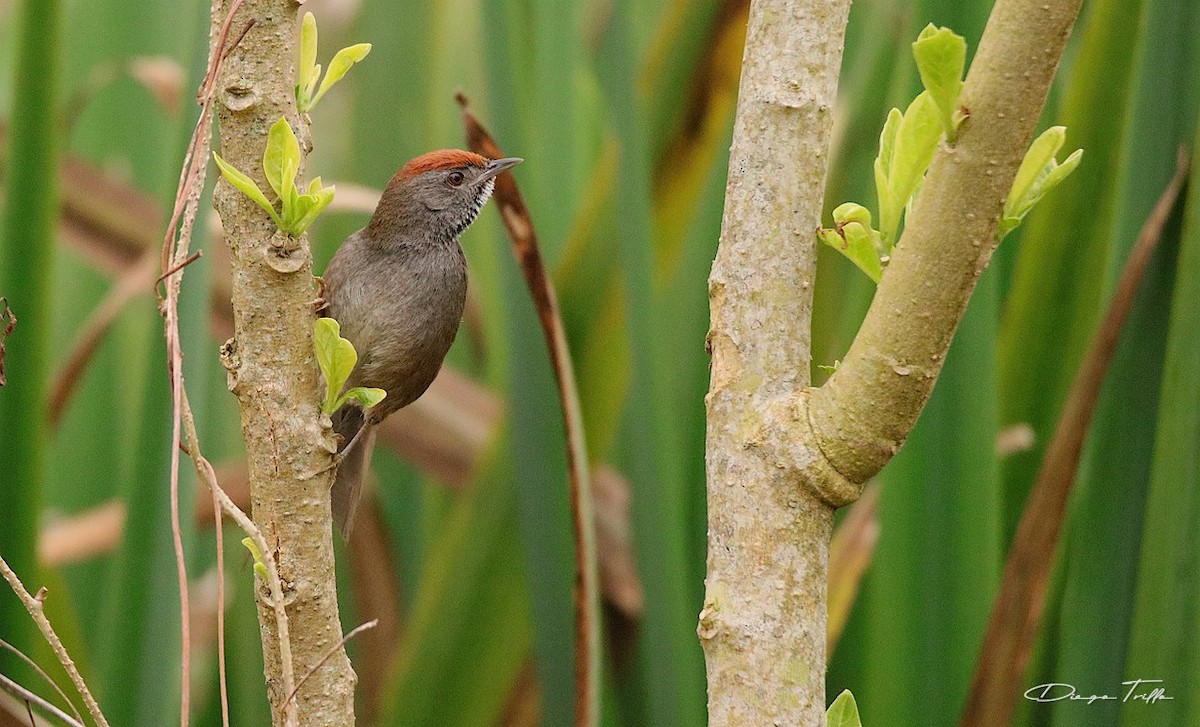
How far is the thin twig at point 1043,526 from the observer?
1.18 m

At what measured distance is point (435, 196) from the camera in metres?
1.57

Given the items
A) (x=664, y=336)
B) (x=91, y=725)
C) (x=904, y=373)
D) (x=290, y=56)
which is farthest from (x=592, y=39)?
(x=904, y=373)

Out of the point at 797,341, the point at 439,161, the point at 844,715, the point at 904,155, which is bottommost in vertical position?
the point at 844,715

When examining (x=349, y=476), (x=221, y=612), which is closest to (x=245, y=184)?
(x=221, y=612)

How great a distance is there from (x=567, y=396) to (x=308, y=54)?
0.40 m

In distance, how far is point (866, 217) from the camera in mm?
658

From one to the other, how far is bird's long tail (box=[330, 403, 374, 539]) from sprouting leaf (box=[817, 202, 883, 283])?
2.45 ft

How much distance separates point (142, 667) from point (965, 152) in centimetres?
122

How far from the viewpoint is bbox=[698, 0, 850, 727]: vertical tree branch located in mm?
634

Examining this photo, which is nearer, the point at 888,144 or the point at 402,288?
the point at 888,144

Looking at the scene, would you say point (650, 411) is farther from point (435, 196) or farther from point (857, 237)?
point (857, 237)

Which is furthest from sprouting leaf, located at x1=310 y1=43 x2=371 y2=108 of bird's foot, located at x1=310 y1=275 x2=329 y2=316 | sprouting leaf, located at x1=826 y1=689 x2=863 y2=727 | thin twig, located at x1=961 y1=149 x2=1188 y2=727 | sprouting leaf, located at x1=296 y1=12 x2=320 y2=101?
thin twig, located at x1=961 y1=149 x2=1188 y2=727

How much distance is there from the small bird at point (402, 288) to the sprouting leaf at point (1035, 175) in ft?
2.73

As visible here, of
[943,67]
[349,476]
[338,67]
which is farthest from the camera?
[349,476]
